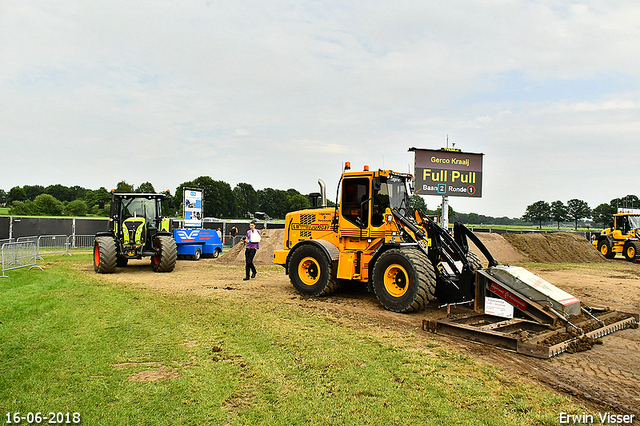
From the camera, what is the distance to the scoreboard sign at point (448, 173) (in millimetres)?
23156

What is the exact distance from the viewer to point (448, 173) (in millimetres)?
23516

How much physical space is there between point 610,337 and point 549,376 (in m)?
2.39

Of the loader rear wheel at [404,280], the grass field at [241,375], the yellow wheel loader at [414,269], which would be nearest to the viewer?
the grass field at [241,375]

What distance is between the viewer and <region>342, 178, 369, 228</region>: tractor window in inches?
371

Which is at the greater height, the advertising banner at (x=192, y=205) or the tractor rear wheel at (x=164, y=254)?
the advertising banner at (x=192, y=205)

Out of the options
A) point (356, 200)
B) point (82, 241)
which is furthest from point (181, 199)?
point (356, 200)

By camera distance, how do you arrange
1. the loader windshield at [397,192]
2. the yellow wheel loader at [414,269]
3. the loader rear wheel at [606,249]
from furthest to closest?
1. the loader rear wheel at [606,249]
2. the loader windshield at [397,192]
3. the yellow wheel loader at [414,269]

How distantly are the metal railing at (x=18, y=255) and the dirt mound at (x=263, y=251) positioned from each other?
7211 millimetres

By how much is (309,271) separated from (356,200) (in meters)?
2.09

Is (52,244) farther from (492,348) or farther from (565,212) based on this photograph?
(565,212)

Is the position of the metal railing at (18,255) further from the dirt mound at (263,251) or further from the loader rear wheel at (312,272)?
the loader rear wheel at (312,272)

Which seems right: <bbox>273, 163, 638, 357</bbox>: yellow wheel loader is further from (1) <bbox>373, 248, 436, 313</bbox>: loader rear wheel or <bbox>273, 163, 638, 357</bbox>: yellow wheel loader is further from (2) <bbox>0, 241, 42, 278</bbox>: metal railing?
(2) <bbox>0, 241, 42, 278</bbox>: metal railing

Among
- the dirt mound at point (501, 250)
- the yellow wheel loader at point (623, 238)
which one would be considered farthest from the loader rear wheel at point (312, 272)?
the yellow wheel loader at point (623, 238)

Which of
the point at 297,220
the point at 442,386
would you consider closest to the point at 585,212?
the point at 297,220
